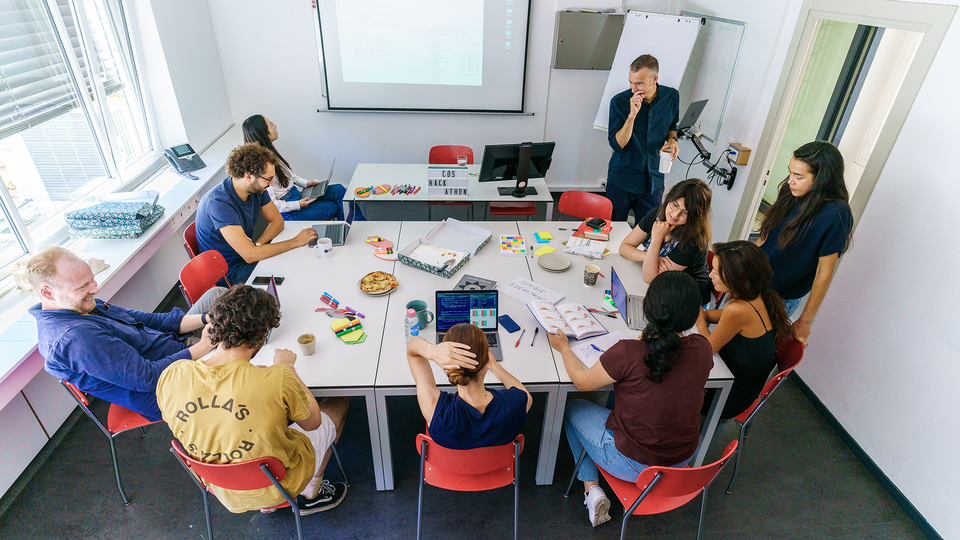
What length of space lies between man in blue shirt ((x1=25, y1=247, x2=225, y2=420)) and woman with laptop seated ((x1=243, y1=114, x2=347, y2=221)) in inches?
73.7

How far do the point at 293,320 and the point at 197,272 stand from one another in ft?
2.42

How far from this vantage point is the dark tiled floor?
2410mm

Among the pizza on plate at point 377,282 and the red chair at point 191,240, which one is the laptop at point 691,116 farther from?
the red chair at point 191,240

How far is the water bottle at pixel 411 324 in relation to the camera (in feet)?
7.79

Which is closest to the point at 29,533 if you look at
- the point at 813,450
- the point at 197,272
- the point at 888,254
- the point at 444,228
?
the point at 197,272

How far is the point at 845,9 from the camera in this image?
3006 millimetres

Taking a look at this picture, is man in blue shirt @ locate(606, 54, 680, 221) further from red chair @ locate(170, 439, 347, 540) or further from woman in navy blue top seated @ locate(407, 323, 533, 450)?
red chair @ locate(170, 439, 347, 540)

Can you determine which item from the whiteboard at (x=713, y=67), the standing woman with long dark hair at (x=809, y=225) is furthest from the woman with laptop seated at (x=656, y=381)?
the whiteboard at (x=713, y=67)

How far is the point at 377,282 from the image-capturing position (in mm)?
2758

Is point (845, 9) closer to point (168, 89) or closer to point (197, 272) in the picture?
point (197, 272)

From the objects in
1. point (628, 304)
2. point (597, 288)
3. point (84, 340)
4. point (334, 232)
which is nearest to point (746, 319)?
point (628, 304)

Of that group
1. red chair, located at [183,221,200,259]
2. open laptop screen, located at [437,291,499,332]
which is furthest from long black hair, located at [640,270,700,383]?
red chair, located at [183,221,200,259]

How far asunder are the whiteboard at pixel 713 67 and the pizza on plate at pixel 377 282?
11.3 ft

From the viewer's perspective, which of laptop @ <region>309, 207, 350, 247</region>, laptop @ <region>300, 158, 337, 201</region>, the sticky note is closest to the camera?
laptop @ <region>309, 207, 350, 247</region>
